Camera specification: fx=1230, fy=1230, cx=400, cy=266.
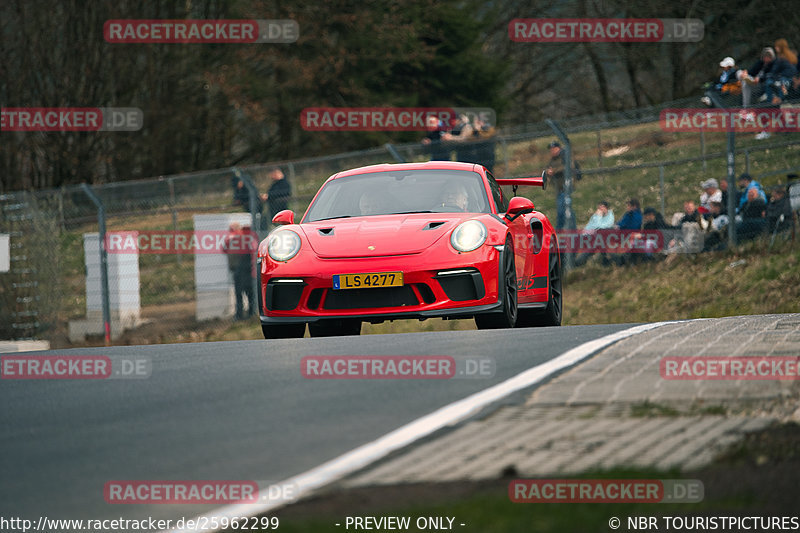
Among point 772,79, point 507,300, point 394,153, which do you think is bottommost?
point 507,300

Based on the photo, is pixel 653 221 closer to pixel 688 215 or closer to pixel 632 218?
pixel 632 218

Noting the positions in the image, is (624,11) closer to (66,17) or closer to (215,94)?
(215,94)

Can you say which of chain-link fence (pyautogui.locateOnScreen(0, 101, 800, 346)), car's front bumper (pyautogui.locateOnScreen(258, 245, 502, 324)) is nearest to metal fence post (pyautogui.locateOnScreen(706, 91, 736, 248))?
chain-link fence (pyautogui.locateOnScreen(0, 101, 800, 346))

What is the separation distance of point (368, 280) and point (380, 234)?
1.55 ft

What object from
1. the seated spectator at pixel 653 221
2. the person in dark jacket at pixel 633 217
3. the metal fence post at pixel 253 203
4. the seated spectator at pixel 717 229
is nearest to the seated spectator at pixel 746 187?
the seated spectator at pixel 717 229

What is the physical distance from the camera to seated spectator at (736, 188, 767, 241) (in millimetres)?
16906

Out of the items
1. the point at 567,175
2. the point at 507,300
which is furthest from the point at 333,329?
the point at 567,175

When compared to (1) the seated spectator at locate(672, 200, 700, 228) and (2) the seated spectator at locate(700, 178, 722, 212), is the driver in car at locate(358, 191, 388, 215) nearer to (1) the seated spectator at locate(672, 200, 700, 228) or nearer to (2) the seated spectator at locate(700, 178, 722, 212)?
(2) the seated spectator at locate(700, 178, 722, 212)

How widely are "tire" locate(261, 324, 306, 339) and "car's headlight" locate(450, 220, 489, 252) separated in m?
1.68

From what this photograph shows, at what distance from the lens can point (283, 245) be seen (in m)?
10.2

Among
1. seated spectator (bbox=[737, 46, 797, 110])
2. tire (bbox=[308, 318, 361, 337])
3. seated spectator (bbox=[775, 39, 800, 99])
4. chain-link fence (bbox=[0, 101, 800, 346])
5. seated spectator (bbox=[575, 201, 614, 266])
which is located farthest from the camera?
seated spectator (bbox=[737, 46, 797, 110])

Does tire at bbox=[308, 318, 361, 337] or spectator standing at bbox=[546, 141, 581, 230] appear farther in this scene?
spectator standing at bbox=[546, 141, 581, 230]

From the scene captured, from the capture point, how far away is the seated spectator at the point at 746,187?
1692 centimetres

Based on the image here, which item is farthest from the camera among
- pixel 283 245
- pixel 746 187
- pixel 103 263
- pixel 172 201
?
pixel 172 201
